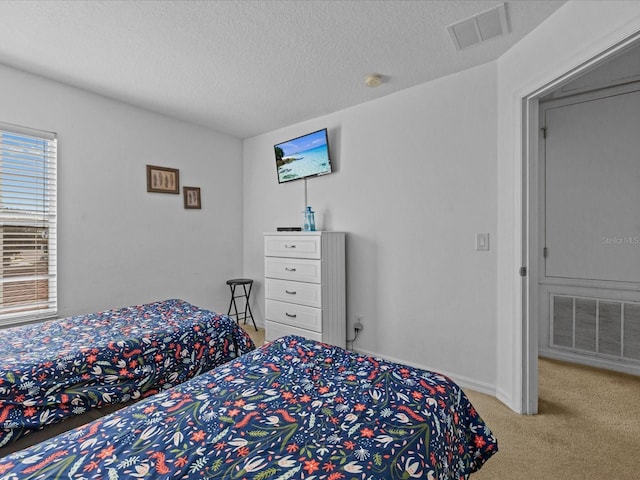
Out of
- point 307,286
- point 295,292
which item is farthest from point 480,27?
point 295,292

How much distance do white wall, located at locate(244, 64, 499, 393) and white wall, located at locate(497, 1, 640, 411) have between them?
0.27 feet

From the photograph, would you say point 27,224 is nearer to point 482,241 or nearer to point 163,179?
point 163,179

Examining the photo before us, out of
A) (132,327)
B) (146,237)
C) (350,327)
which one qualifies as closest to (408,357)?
(350,327)

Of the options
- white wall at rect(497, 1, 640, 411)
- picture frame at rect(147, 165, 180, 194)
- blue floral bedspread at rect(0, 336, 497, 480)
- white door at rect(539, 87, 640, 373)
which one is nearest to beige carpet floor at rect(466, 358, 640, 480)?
white wall at rect(497, 1, 640, 411)

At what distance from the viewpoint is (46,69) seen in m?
2.47

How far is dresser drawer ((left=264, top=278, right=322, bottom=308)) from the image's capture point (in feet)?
9.69

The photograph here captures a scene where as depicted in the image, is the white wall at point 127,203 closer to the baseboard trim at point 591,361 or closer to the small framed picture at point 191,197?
the small framed picture at point 191,197

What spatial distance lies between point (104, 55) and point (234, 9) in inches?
44.9

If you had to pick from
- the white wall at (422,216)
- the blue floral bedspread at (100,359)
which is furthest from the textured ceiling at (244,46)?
the blue floral bedspread at (100,359)

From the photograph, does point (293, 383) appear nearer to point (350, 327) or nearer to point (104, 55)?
point (350, 327)

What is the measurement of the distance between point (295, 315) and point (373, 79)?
2.18m

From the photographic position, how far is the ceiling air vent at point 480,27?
1855 mm

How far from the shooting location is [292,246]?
3.14 metres

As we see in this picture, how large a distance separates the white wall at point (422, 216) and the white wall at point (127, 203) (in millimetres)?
1342
